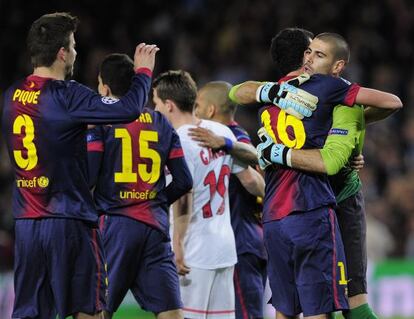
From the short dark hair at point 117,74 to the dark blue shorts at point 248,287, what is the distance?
1.86m

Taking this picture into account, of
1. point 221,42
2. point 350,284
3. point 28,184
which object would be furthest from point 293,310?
point 221,42

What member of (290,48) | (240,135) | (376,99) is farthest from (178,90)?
(376,99)

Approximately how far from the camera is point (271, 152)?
6.44 m

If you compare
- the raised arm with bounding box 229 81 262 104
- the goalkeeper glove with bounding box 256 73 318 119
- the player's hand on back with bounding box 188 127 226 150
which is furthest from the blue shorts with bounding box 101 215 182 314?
the goalkeeper glove with bounding box 256 73 318 119

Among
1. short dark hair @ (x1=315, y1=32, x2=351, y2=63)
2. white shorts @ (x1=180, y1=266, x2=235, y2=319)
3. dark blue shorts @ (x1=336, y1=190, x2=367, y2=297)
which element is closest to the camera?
short dark hair @ (x1=315, y1=32, x2=351, y2=63)

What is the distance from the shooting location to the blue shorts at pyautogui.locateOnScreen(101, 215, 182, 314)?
6.96 metres

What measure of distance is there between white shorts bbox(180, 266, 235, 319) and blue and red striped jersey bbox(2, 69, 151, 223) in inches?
61.7

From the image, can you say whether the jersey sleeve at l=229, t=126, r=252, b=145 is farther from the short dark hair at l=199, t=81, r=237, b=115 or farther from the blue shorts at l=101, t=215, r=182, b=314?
the blue shorts at l=101, t=215, r=182, b=314

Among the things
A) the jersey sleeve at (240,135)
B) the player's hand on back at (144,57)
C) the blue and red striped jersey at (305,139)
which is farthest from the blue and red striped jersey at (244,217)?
the player's hand on back at (144,57)

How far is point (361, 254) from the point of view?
22.6 ft

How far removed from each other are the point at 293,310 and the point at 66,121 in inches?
75.2

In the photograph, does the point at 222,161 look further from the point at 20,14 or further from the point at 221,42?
the point at 20,14

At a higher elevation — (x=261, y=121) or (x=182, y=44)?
(x=182, y=44)

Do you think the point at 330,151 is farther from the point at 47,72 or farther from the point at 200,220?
the point at 47,72
